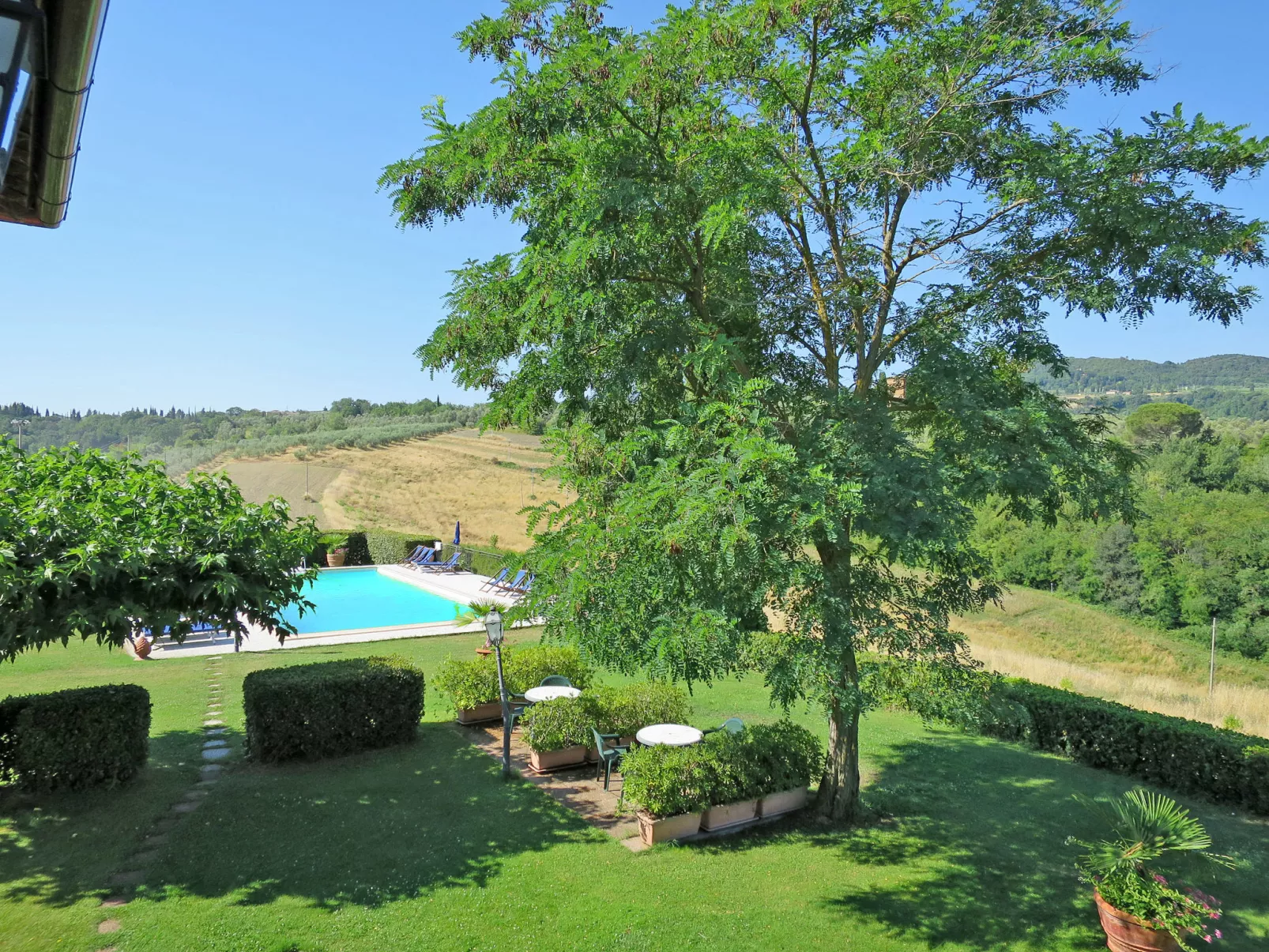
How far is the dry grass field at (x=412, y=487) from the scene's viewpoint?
38.1 m

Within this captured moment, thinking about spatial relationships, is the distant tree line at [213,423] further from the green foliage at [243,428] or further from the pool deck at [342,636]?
the pool deck at [342,636]

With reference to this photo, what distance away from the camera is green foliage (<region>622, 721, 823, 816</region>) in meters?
7.50

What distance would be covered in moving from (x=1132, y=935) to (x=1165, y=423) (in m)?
77.9

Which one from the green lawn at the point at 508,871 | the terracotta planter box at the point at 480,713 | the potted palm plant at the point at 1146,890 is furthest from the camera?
the terracotta planter box at the point at 480,713

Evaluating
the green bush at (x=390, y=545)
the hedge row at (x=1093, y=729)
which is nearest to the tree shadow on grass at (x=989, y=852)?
the hedge row at (x=1093, y=729)

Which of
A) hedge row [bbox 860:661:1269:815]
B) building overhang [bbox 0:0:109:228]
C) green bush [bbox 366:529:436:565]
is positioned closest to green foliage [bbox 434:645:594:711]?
hedge row [bbox 860:661:1269:815]

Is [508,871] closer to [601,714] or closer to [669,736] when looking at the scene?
[669,736]

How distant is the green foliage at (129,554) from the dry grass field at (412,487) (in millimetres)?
23641

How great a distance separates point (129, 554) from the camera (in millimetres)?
7047

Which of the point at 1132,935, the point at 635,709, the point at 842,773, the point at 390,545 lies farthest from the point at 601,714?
the point at 390,545

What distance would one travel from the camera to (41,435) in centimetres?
8956

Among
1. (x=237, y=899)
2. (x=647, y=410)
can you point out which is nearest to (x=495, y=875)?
(x=237, y=899)

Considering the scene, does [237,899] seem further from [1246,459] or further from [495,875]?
Answer: [1246,459]

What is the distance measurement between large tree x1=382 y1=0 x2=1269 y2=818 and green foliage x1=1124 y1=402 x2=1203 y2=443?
7016cm
